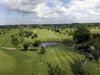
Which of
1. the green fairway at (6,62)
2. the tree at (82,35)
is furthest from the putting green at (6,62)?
the tree at (82,35)

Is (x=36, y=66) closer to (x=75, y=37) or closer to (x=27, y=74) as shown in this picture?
(x=27, y=74)

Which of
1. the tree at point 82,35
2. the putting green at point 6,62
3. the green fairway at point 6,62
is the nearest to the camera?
the green fairway at point 6,62

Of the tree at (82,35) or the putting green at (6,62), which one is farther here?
the tree at (82,35)

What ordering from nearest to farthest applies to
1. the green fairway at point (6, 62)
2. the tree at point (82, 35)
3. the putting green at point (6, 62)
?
the green fairway at point (6, 62) → the putting green at point (6, 62) → the tree at point (82, 35)

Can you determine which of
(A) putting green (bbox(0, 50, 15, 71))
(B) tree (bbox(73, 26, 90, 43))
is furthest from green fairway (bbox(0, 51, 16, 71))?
(B) tree (bbox(73, 26, 90, 43))

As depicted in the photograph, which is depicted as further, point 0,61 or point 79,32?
point 79,32

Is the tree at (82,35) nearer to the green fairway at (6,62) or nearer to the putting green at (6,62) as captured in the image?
the putting green at (6,62)

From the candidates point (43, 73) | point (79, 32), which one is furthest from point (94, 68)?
point (79, 32)

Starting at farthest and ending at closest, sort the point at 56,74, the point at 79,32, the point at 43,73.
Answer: the point at 79,32 < the point at 43,73 < the point at 56,74
